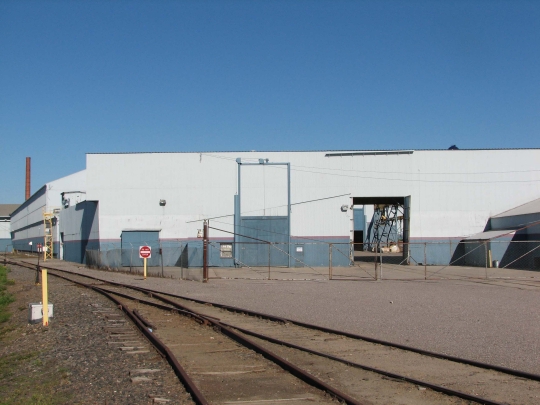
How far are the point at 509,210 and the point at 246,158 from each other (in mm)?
20649

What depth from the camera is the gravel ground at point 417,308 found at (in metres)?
12.4

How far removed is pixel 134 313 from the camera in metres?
17.2

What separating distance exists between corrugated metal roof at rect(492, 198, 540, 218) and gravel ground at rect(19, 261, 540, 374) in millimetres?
14852

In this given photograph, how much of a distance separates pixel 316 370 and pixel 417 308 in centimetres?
972

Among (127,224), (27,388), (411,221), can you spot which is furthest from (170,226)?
(27,388)

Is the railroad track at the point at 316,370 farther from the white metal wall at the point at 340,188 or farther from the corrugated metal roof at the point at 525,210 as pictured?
the corrugated metal roof at the point at 525,210

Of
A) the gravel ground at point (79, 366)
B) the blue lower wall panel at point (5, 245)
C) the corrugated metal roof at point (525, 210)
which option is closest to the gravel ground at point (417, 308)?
the gravel ground at point (79, 366)

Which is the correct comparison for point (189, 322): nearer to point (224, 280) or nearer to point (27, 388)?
point (27, 388)

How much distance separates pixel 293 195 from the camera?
1756 inches

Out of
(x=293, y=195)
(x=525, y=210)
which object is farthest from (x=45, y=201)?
(x=525, y=210)

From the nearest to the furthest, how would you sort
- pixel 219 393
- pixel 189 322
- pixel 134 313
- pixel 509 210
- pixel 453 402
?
pixel 453 402, pixel 219 393, pixel 189 322, pixel 134 313, pixel 509 210

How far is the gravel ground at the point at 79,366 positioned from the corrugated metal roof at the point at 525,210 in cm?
3221

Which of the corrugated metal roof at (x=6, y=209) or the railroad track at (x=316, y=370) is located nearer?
the railroad track at (x=316, y=370)

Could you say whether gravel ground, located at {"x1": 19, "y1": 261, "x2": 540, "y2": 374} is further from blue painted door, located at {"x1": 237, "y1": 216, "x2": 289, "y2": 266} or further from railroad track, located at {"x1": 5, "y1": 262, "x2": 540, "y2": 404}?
blue painted door, located at {"x1": 237, "y1": 216, "x2": 289, "y2": 266}
